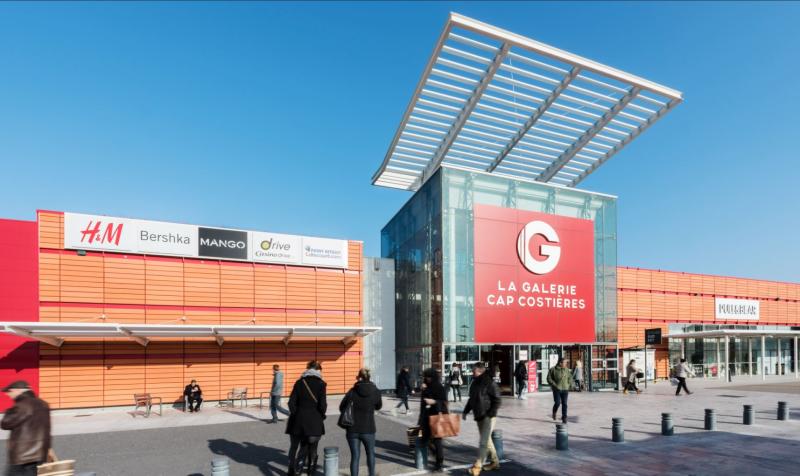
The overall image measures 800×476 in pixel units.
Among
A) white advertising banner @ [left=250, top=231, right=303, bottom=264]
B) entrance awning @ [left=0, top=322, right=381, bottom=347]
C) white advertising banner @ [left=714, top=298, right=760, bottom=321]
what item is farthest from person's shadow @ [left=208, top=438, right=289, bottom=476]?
white advertising banner @ [left=714, top=298, right=760, bottom=321]

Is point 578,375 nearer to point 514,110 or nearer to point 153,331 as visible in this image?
point 514,110

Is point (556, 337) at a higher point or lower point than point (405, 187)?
lower

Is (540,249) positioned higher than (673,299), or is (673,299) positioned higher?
(540,249)

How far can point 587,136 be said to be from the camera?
2483 cm

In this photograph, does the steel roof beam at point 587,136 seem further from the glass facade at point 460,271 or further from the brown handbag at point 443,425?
the brown handbag at point 443,425

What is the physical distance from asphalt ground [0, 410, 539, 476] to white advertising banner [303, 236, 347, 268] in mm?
8408

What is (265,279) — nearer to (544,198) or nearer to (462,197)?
(462,197)

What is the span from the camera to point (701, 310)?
31.3m

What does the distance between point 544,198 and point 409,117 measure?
7121mm

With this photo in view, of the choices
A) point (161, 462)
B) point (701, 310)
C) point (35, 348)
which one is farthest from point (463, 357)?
point (701, 310)

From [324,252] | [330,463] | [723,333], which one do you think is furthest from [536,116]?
[330,463]

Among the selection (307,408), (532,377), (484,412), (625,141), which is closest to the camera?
(307,408)

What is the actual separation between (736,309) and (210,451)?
3489 centimetres

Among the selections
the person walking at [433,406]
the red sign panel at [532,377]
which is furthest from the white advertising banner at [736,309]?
the person walking at [433,406]
